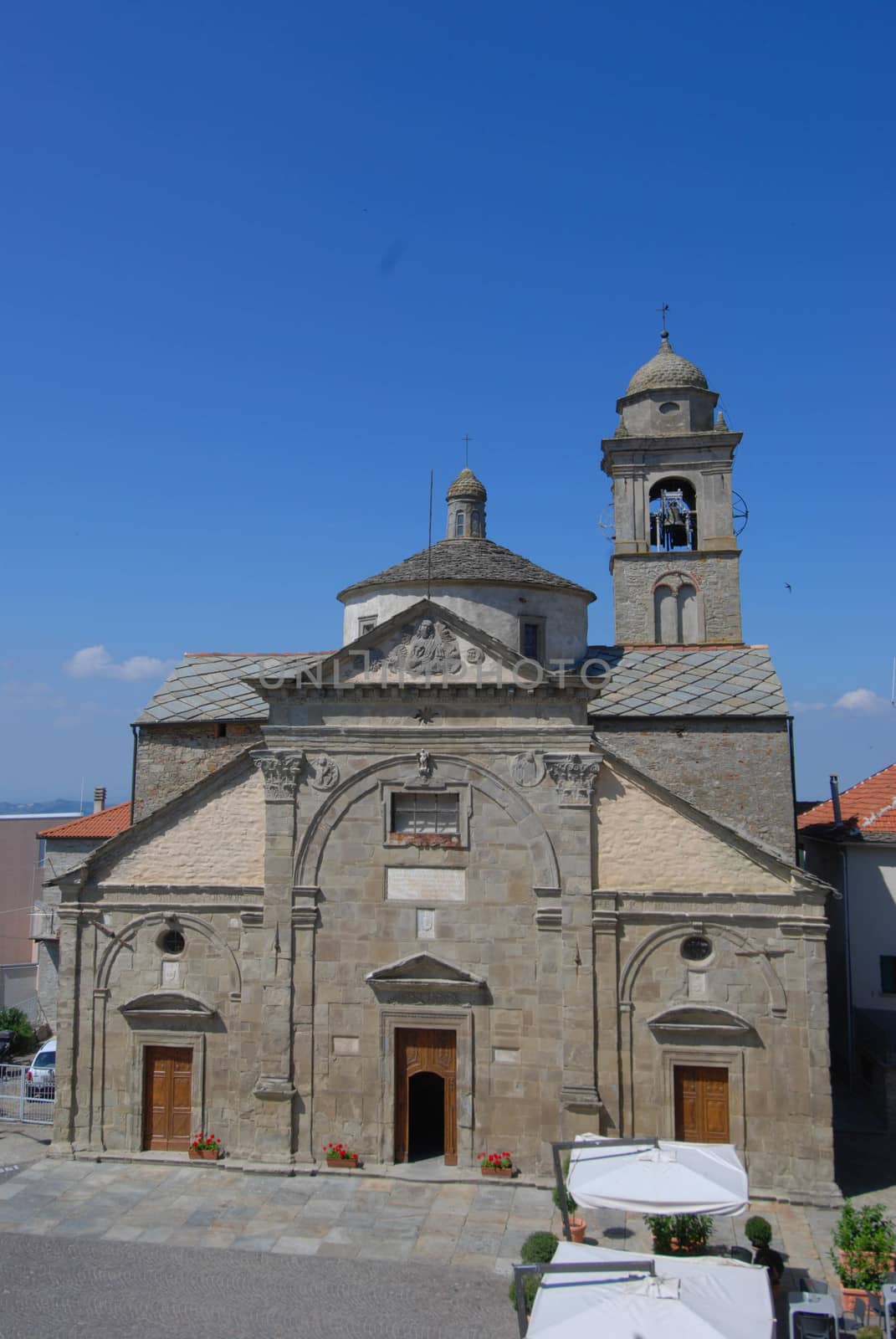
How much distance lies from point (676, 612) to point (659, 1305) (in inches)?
1005

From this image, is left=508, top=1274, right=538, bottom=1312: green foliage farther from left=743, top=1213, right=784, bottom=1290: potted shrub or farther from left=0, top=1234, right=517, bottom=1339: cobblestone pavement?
left=743, top=1213, right=784, bottom=1290: potted shrub

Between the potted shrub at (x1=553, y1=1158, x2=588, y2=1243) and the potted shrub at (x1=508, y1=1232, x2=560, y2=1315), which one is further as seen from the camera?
the potted shrub at (x1=553, y1=1158, x2=588, y2=1243)

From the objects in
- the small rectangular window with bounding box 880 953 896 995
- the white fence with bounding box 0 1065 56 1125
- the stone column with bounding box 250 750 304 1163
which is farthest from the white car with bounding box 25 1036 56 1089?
the small rectangular window with bounding box 880 953 896 995

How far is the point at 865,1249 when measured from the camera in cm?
1418

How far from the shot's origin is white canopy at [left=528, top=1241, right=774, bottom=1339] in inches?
423

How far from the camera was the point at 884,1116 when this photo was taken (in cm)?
2377

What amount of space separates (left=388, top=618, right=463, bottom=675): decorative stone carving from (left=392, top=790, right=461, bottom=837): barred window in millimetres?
2526

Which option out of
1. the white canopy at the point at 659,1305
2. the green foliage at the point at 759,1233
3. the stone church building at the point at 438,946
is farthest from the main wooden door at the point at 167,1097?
the white canopy at the point at 659,1305

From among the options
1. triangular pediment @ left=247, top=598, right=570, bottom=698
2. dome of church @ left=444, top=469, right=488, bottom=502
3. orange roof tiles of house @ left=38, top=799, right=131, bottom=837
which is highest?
dome of church @ left=444, top=469, right=488, bottom=502

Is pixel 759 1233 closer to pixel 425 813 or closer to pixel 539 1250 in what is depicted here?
pixel 539 1250

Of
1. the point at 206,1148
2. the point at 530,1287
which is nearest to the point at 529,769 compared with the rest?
the point at 530,1287

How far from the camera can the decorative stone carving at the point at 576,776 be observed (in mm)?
20766

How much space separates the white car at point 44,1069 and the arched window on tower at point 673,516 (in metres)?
24.3

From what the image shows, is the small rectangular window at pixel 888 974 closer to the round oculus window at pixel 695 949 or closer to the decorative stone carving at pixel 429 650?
the round oculus window at pixel 695 949
